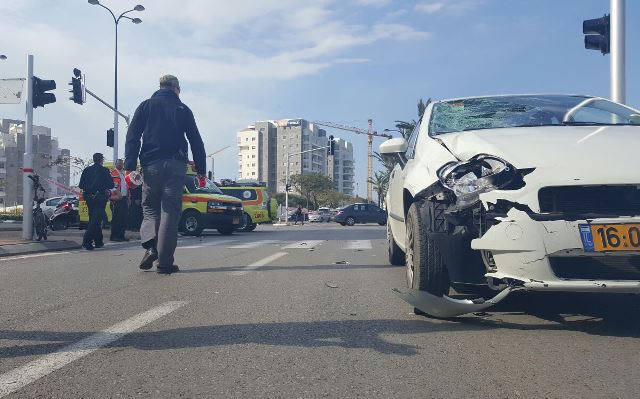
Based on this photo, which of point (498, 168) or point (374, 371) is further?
point (498, 168)

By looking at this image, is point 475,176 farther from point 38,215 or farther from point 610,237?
point 38,215

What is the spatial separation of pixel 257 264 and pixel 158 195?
1541 mm

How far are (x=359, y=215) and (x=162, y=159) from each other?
1346 inches

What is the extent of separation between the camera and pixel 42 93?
39.1ft

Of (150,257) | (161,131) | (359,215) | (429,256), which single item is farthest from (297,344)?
(359,215)

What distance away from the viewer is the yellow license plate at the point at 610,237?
3.23 m

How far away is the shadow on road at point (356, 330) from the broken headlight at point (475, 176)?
0.85 m

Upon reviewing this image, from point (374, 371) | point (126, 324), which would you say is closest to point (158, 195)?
point (126, 324)

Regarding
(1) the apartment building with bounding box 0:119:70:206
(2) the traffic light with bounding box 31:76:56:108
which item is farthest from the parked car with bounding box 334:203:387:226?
(1) the apartment building with bounding box 0:119:70:206

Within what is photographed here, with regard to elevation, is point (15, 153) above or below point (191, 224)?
above

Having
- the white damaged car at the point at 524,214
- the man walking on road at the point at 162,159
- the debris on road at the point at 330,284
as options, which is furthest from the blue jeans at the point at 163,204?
the white damaged car at the point at 524,214

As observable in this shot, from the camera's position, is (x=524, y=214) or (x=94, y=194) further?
(x=94, y=194)

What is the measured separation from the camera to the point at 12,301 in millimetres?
4816

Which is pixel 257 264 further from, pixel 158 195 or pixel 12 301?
pixel 12 301
